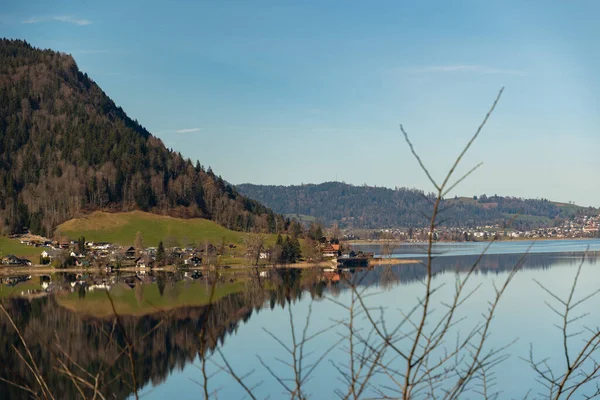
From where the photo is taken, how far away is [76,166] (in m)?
88.6

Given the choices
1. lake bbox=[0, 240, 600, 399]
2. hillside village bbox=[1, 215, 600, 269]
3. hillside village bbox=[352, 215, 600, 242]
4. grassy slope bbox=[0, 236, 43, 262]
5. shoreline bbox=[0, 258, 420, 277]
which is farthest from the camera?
hillside village bbox=[352, 215, 600, 242]

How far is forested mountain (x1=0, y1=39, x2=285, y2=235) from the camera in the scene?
82.8 m

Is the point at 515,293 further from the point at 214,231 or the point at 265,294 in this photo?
the point at 214,231

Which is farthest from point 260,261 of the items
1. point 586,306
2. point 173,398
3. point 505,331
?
point 173,398

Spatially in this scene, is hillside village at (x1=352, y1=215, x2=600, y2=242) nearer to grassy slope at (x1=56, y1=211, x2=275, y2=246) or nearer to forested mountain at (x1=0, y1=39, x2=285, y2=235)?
forested mountain at (x1=0, y1=39, x2=285, y2=235)

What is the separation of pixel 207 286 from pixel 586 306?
74.0 ft

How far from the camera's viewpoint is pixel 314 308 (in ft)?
97.6

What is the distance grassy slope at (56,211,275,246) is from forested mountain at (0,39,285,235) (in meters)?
2.30

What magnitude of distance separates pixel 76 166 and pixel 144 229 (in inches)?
670

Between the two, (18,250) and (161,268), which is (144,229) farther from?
(161,268)

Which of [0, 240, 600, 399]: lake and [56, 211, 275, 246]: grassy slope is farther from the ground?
[56, 211, 275, 246]: grassy slope

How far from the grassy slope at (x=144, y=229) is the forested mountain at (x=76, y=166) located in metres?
2.30

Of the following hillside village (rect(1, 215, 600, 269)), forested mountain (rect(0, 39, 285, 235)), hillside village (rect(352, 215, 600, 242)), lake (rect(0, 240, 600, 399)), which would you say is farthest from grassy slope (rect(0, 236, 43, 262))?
hillside village (rect(352, 215, 600, 242))

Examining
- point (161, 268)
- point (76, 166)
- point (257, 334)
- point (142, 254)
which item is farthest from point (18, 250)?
point (257, 334)
